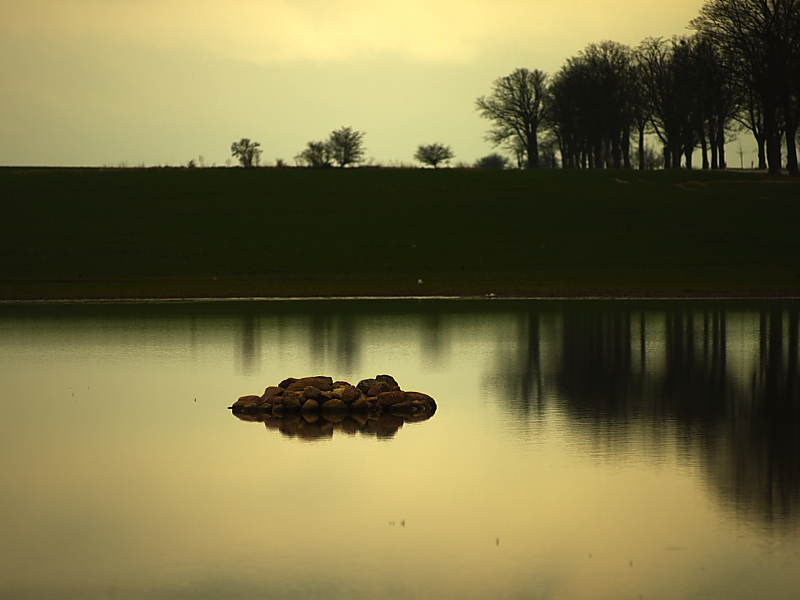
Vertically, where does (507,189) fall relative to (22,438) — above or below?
above

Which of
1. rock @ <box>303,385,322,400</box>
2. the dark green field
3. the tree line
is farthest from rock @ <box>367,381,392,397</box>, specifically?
the tree line

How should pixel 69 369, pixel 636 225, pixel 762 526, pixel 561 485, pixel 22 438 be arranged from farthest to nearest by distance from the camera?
pixel 636 225, pixel 69 369, pixel 22 438, pixel 561 485, pixel 762 526

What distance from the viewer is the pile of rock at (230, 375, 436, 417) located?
1477cm

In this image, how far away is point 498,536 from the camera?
27.0ft

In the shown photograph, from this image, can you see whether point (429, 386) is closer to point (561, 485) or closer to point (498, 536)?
point (561, 485)

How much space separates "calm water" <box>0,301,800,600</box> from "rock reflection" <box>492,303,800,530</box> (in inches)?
2.3

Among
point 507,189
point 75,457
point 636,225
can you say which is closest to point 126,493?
point 75,457

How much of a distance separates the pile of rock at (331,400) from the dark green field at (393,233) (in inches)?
910

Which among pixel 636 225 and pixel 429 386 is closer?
pixel 429 386

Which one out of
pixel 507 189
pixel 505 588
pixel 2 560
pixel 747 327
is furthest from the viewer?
pixel 507 189

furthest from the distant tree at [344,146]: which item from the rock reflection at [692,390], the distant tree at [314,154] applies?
the rock reflection at [692,390]

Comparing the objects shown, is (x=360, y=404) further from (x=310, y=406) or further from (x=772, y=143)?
(x=772, y=143)

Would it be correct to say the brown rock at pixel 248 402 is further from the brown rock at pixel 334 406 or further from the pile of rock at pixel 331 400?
the brown rock at pixel 334 406

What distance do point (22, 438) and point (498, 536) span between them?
7216 millimetres
